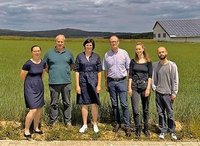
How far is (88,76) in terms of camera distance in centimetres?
673

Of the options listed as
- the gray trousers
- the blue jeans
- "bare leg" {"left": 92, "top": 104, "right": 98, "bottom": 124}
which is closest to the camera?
the gray trousers

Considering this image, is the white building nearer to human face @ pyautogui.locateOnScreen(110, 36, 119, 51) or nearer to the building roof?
the building roof

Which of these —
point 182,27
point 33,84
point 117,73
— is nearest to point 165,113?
point 117,73

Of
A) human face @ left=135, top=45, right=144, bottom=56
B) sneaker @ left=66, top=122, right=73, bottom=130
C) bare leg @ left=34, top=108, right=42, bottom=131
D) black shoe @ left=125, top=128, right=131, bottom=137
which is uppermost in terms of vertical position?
human face @ left=135, top=45, right=144, bottom=56

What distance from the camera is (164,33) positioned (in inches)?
3745

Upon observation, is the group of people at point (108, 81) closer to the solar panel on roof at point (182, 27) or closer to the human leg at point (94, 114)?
the human leg at point (94, 114)

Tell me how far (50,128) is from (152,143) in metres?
1.99

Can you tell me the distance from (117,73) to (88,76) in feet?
1.77

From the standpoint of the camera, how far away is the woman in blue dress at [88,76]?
22.0 ft

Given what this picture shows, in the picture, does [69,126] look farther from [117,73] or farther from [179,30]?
[179,30]

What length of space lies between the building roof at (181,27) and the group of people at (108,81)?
283 feet

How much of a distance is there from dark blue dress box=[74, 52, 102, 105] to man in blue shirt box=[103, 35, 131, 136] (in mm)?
209

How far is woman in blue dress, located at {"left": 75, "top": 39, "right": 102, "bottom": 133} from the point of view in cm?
670

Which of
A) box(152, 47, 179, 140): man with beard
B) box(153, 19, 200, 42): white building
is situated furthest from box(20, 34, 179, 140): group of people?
box(153, 19, 200, 42): white building
